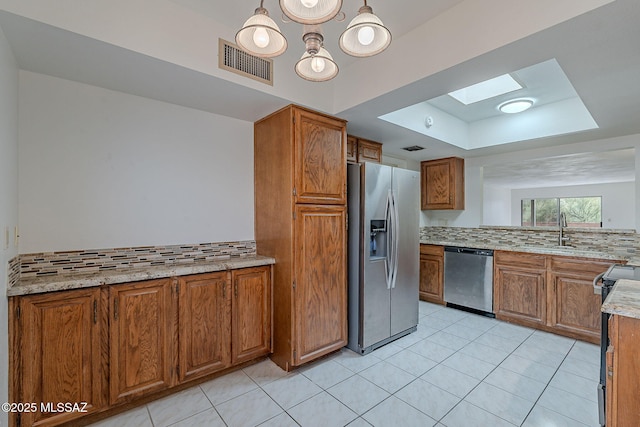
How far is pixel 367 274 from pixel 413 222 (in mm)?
881

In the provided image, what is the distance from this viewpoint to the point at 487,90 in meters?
2.99

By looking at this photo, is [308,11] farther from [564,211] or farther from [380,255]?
[564,211]

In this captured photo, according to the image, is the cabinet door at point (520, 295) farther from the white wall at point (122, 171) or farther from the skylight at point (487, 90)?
the white wall at point (122, 171)

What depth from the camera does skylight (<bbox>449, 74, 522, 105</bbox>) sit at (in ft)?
9.12

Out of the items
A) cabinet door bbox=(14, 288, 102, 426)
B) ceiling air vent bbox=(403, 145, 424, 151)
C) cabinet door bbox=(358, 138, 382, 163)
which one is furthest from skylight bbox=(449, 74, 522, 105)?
cabinet door bbox=(14, 288, 102, 426)

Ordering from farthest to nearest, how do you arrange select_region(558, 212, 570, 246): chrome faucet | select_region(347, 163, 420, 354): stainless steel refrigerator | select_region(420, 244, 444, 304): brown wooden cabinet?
select_region(420, 244, 444, 304): brown wooden cabinet < select_region(558, 212, 570, 246): chrome faucet < select_region(347, 163, 420, 354): stainless steel refrigerator

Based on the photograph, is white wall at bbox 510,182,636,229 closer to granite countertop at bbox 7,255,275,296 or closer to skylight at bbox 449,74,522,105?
skylight at bbox 449,74,522,105

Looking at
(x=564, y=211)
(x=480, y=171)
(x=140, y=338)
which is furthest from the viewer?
(x=564, y=211)

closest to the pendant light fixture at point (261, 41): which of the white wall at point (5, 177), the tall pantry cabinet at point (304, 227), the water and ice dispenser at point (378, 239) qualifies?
the tall pantry cabinet at point (304, 227)

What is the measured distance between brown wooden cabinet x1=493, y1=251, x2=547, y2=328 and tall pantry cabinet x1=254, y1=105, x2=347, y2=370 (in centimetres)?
210

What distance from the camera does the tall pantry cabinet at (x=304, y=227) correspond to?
2.35 meters

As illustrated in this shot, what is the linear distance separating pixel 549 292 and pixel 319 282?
2.60m

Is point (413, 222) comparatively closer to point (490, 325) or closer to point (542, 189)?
point (490, 325)

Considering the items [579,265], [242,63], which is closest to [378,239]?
[242,63]
